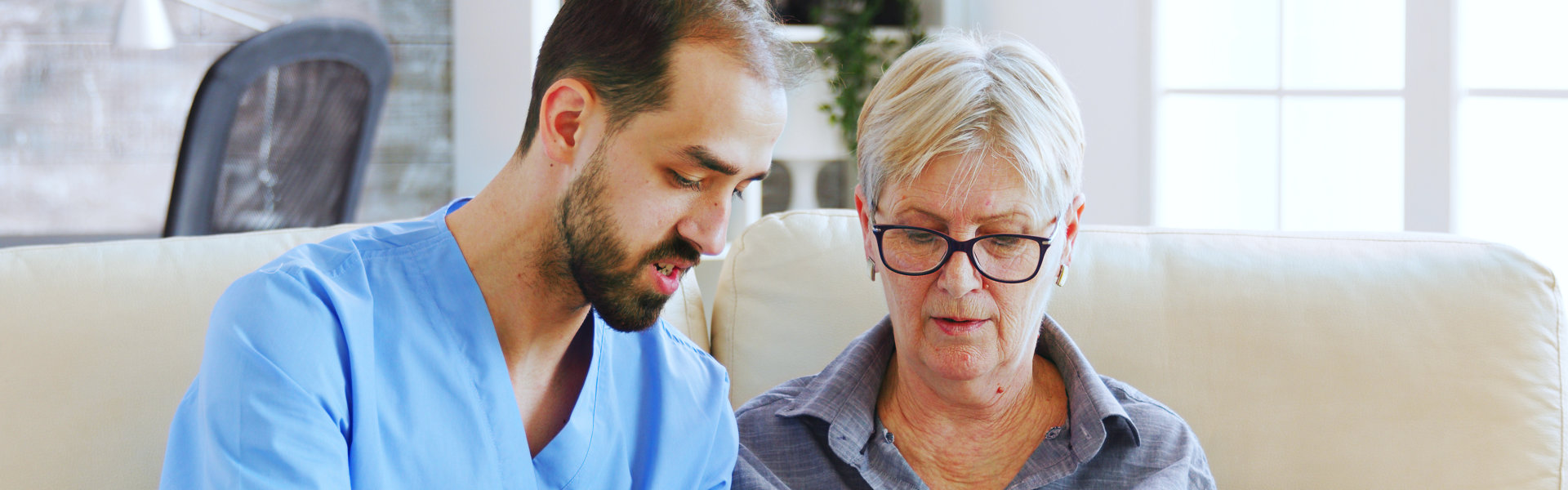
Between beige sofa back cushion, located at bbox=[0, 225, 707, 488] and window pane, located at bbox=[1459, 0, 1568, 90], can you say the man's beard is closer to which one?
beige sofa back cushion, located at bbox=[0, 225, 707, 488]

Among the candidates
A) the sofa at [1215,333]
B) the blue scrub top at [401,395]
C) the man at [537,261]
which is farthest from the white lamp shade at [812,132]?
the man at [537,261]

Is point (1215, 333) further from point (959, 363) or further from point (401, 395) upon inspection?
point (401, 395)

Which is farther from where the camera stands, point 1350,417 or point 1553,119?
point 1553,119

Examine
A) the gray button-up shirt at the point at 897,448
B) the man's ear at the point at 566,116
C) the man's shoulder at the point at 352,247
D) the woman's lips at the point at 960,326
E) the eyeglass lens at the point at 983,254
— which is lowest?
the gray button-up shirt at the point at 897,448

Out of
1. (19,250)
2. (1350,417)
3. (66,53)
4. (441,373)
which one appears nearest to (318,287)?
(441,373)

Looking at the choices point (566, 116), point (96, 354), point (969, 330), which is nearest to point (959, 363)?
point (969, 330)

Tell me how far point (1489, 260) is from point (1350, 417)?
28cm

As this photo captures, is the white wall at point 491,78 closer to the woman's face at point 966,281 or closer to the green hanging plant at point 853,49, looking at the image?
the green hanging plant at point 853,49

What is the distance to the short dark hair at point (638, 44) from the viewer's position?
1.00 meters

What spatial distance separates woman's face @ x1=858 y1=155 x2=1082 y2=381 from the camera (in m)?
1.15

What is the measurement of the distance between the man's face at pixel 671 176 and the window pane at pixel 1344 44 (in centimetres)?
131

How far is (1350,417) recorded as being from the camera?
1.34 meters

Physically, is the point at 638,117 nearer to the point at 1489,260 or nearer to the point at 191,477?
the point at 191,477

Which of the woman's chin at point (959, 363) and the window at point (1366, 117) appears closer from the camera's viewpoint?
the woman's chin at point (959, 363)
